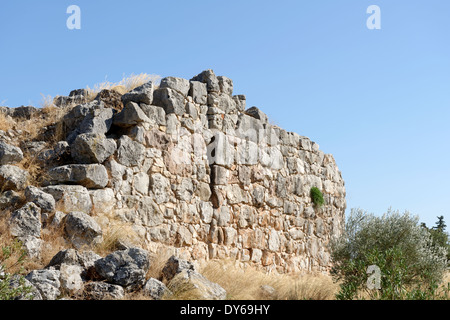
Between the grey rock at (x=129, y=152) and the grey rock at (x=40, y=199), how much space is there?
1547 millimetres

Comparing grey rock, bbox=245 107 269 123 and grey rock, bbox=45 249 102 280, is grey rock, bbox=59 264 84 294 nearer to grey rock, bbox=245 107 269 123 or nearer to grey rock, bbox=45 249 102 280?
grey rock, bbox=45 249 102 280

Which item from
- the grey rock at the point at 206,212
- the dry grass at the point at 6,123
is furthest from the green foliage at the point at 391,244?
the dry grass at the point at 6,123

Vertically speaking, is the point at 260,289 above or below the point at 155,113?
below

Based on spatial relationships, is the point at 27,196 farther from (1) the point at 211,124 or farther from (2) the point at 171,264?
(1) the point at 211,124

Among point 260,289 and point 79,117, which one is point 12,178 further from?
point 260,289

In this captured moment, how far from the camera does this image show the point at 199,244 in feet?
31.8

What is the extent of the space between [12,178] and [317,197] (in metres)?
8.35

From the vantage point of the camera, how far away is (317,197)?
13695 mm

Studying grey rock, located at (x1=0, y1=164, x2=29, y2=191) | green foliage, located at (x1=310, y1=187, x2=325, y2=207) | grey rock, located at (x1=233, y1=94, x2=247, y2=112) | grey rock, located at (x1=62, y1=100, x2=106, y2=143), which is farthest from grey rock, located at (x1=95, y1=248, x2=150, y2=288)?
green foliage, located at (x1=310, y1=187, x2=325, y2=207)

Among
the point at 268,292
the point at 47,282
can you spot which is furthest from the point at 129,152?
the point at 47,282

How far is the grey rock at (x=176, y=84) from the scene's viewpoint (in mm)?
9625

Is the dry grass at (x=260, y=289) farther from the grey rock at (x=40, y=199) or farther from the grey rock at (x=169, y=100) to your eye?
the grey rock at (x=169, y=100)
